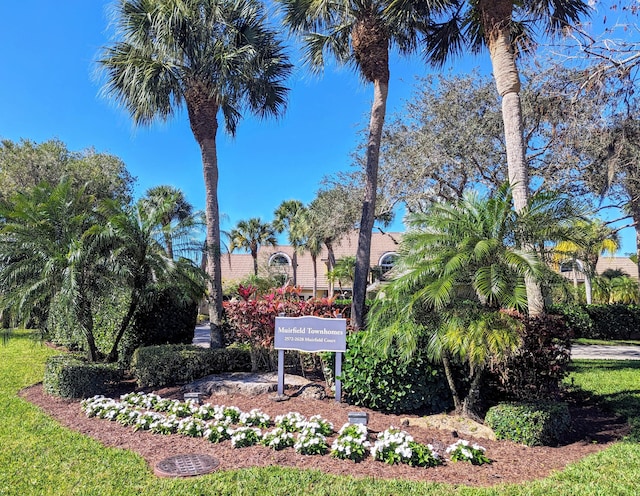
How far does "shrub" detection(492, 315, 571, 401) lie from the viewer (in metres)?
5.74

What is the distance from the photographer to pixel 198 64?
10023 millimetres

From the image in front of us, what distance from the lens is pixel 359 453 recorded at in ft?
15.2

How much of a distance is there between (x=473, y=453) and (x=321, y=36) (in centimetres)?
1076

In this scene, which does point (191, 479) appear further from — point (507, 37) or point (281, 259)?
point (281, 259)

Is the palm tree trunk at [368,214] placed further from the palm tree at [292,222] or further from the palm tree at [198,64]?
the palm tree at [292,222]

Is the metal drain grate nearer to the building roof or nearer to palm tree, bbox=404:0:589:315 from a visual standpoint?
palm tree, bbox=404:0:589:315

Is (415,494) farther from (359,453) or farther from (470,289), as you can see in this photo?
(470,289)

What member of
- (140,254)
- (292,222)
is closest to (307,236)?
(292,222)

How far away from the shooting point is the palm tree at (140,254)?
26.8 feet

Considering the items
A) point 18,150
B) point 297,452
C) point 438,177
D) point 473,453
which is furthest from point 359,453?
point 18,150

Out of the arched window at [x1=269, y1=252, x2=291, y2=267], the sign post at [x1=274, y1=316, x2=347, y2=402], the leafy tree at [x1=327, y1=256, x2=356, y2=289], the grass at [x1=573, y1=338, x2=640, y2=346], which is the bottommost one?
the grass at [x1=573, y1=338, x2=640, y2=346]

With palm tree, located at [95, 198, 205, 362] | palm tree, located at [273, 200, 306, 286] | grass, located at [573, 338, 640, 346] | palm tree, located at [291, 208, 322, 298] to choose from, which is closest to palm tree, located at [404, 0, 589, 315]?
palm tree, located at [95, 198, 205, 362]

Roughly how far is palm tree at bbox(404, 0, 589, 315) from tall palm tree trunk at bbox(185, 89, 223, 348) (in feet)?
15.3

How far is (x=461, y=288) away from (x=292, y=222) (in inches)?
1109
